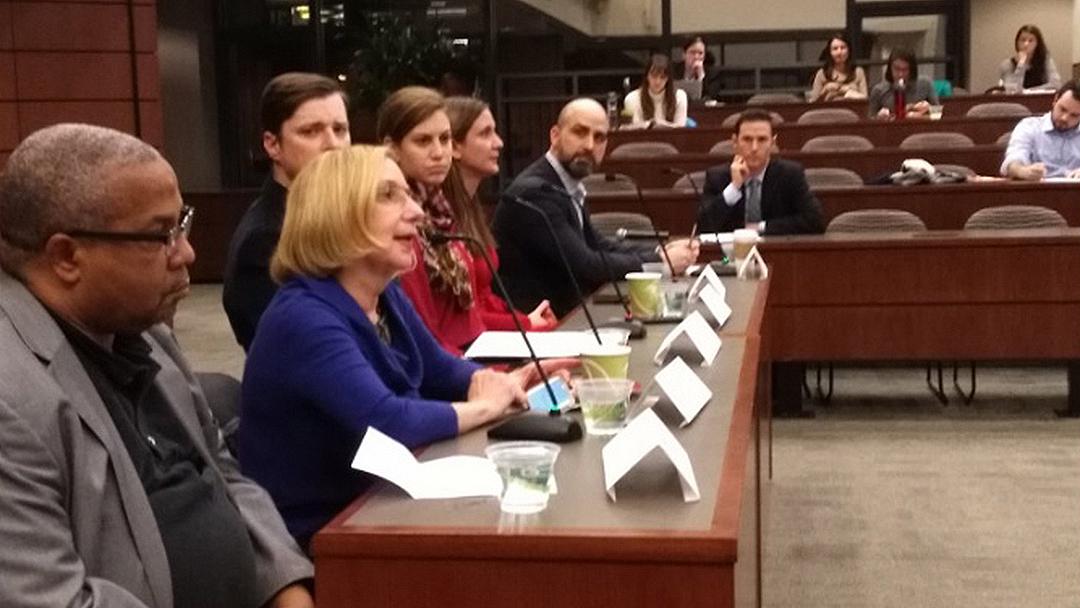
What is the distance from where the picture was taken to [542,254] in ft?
13.2

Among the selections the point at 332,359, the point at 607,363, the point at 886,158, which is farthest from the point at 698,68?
the point at 332,359

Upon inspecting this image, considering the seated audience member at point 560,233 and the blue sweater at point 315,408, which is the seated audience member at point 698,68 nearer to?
the seated audience member at point 560,233

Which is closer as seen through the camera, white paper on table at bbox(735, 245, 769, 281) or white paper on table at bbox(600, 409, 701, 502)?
white paper on table at bbox(600, 409, 701, 502)

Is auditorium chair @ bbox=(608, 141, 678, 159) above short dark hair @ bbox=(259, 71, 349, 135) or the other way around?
the other way around

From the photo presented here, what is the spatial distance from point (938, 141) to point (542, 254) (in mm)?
4455

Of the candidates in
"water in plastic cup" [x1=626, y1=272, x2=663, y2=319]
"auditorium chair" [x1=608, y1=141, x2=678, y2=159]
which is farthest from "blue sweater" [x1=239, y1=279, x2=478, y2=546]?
"auditorium chair" [x1=608, y1=141, x2=678, y2=159]

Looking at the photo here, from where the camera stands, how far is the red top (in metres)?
3.01

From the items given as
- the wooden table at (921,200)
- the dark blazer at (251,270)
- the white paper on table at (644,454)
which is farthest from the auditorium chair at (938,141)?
the white paper on table at (644,454)

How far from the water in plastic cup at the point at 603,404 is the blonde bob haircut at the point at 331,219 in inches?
16.1

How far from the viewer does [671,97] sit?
9242mm

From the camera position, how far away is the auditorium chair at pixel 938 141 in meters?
7.61

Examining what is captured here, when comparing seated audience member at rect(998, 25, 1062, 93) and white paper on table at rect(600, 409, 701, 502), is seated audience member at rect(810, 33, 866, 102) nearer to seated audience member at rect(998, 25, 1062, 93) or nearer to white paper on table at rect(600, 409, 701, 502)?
seated audience member at rect(998, 25, 1062, 93)

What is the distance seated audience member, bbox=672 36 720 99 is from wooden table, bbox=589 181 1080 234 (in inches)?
170

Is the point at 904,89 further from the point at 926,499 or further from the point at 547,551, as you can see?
the point at 547,551
